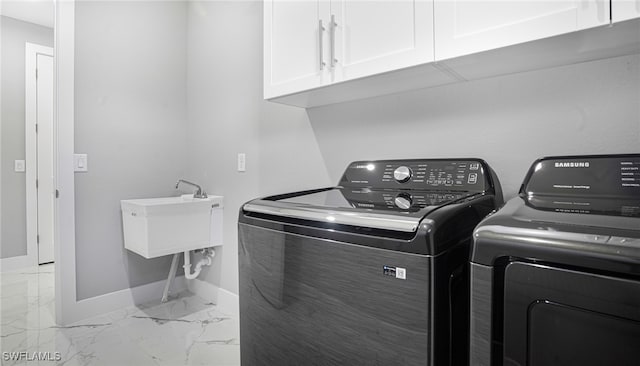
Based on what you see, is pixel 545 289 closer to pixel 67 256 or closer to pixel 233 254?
pixel 233 254

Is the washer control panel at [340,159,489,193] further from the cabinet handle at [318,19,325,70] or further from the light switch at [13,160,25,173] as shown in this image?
the light switch at [13,160,25,173]

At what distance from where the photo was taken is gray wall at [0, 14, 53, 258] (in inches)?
134

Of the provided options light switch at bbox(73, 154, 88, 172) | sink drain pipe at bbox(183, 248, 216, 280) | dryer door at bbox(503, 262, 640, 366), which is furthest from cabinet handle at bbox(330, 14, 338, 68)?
light switch at bbox(73, 154, 88, 172)

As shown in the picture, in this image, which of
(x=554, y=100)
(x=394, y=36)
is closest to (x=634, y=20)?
(x=554, y=100)

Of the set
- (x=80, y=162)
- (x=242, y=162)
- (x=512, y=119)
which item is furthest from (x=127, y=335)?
(x=512, y=119)

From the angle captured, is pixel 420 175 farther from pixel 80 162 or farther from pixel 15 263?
pixel 15 263

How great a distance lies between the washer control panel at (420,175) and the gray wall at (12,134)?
3801mm

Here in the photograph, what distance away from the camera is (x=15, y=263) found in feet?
11.4

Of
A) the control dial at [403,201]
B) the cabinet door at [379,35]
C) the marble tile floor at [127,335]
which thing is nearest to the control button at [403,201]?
the control dial at [403,201]

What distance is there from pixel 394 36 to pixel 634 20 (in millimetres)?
612

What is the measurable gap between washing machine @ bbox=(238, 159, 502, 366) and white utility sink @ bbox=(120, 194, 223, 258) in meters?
1.15

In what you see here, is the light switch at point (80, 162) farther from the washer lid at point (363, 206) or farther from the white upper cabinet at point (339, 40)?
the washer lid at point (363, 206)

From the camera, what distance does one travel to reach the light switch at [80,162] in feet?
7.09

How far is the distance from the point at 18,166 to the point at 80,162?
2054 millimetres
